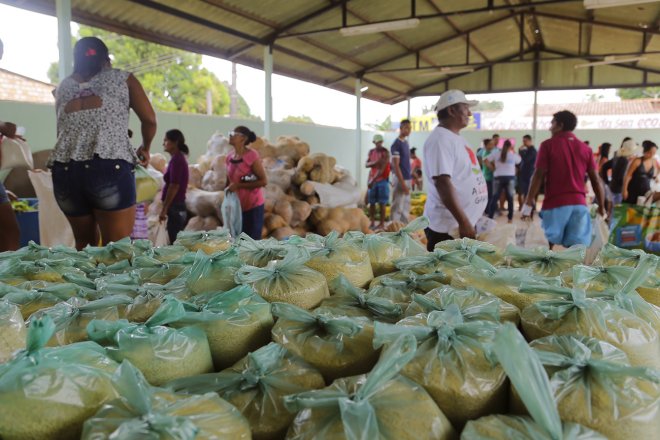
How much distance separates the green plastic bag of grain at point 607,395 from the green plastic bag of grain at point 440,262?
57 cm

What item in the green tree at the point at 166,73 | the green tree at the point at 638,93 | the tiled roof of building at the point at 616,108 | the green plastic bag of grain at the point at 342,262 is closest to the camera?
the green plastic bag of grain at the point at 342,262

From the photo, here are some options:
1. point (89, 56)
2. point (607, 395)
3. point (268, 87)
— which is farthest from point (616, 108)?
point (607, 395)

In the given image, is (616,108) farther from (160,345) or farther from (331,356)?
(160,345)

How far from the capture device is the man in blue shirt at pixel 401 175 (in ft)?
24.8

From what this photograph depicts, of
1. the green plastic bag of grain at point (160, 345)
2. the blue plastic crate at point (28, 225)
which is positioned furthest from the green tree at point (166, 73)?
the green plastic bag of grain at point (160, 345)

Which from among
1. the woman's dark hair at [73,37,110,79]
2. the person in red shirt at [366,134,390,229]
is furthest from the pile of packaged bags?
the person in red shirt at [366,134,390,229]

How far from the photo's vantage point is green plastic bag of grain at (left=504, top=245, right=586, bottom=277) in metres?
1.30

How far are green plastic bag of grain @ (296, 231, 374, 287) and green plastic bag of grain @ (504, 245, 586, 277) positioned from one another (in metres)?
0.41

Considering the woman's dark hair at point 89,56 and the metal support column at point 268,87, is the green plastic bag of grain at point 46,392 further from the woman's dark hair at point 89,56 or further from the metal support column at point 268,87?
the metal support column at point 268,87

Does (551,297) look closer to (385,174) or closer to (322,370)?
(322,370)

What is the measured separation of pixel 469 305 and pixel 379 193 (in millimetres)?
7677

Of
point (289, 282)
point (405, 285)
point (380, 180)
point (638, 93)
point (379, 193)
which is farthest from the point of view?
point (638, 93)

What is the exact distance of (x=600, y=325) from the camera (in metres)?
0.80

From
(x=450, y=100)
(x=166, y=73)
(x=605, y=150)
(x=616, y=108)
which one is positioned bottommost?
(x=605, y=150)
